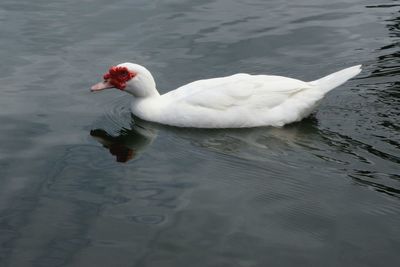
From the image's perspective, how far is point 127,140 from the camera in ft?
30.4

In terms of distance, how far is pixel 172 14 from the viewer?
13.5 metres

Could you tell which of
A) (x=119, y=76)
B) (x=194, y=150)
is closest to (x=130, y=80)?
(x=119, y=76)

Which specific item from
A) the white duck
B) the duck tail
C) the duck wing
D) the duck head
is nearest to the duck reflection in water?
the white duck

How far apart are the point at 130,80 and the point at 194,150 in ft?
5.22

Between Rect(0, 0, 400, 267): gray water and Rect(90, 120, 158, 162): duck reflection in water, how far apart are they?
0.08 feet

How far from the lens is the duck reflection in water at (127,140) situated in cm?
884

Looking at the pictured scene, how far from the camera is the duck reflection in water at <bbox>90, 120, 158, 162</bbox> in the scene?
29.0ft

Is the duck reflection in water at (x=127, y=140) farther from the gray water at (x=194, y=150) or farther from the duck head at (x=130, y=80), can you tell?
the duck head at (x=130, y=80)

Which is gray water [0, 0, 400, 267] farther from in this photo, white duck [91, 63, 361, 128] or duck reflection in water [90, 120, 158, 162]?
white duck [91, 63, 361, 128]

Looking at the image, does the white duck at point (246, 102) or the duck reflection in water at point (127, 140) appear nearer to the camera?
the duck reflection in water at point (127, 140)

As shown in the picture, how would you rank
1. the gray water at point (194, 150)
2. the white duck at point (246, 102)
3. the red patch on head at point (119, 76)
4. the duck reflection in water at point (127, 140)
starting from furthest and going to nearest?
1. the red patch on head at point (119, 76)
2. the white duck at point (246, 102)
3. the duck reflection in water at point (127, 140)
4. the gray water at point (194, 150)

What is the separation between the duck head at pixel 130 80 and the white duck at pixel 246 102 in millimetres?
399

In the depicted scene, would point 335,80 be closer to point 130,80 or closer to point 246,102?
point 246,102

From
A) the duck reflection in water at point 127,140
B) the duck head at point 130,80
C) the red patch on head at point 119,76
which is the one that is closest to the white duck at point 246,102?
the duck reflection in water at point 127,140
